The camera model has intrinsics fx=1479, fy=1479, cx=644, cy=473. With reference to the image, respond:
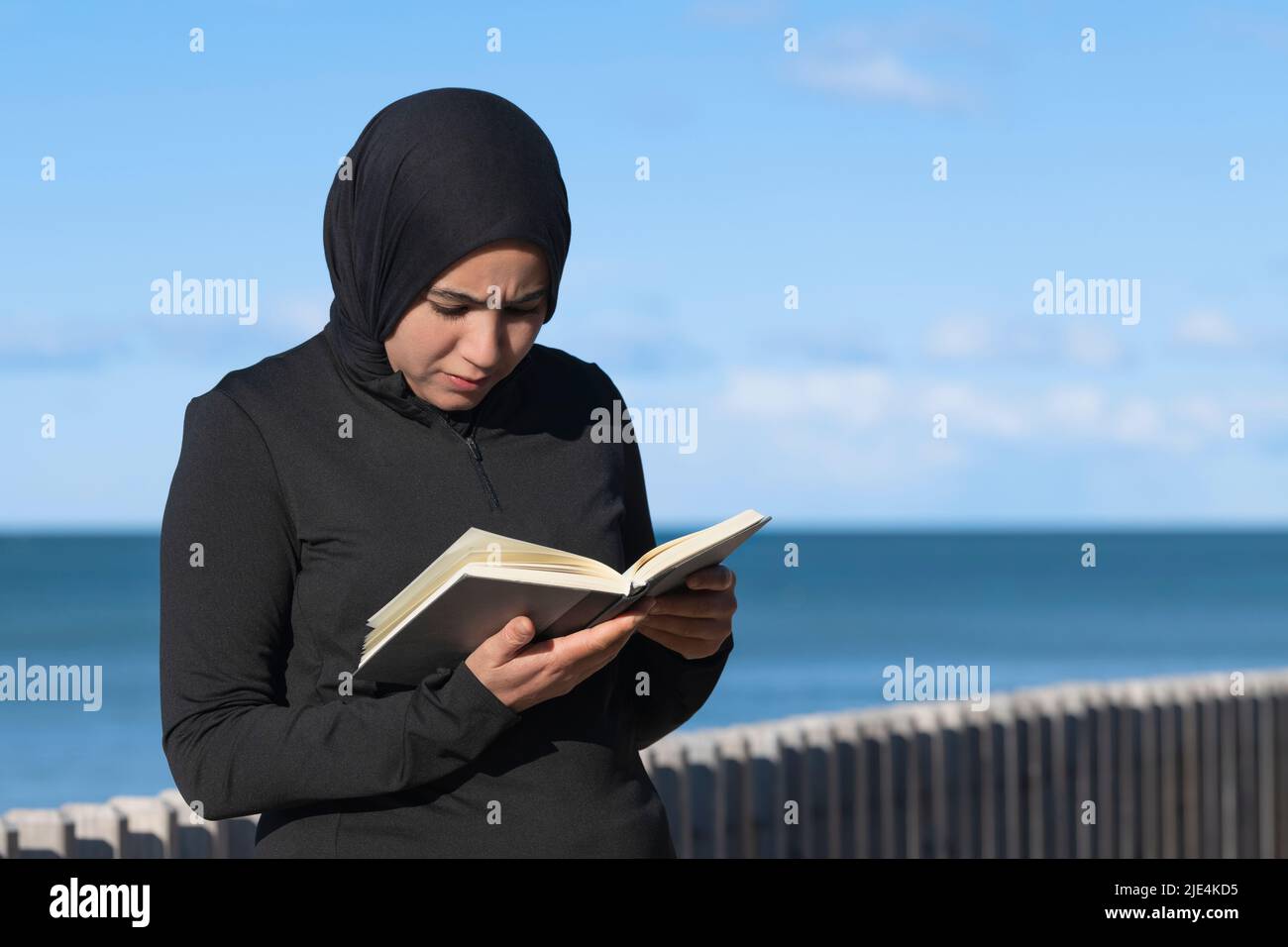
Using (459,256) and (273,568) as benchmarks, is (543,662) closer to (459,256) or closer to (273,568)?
(273,568)

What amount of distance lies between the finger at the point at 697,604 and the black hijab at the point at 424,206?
1.51ft

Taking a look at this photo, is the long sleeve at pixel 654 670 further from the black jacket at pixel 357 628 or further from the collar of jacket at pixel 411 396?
the collar of jacket at pixel 411 396

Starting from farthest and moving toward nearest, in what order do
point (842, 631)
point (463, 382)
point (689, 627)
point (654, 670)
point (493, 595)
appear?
1. point (842, 631)
2. point (654, 670)
3. point (689, 627)
4. point (463, 382)
5. point (493, 595)

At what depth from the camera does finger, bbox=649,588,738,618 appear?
2.22 m

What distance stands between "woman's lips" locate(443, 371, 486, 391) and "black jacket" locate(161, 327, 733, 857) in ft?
0.28

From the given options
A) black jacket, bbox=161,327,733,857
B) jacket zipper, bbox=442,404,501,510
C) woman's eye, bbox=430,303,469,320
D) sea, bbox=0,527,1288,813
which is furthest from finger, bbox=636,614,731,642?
sea, bbox=0,527,1288,813

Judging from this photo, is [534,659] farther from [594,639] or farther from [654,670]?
[654,670]

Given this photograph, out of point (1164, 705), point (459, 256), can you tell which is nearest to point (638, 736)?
point (459, 256)

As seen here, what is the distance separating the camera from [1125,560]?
3273 inches

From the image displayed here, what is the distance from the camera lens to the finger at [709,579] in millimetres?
A: 2213

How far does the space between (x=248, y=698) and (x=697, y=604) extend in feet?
2.23

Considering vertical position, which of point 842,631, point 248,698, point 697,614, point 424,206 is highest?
point 424,206

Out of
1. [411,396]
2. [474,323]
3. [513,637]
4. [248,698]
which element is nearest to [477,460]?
[411,396]

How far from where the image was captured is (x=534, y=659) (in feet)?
6.48
